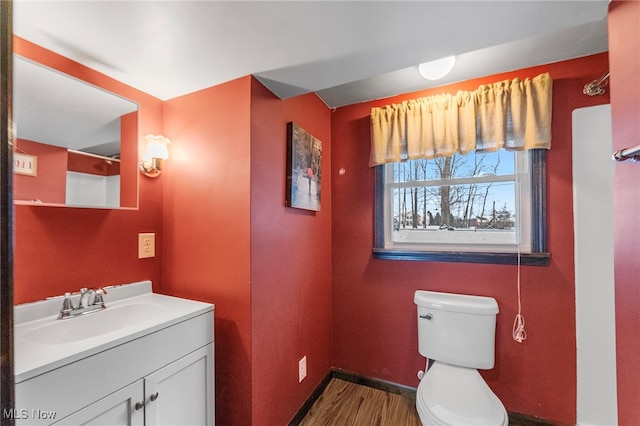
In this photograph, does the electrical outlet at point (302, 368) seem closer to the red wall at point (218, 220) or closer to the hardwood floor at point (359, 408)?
the hardwood floor at point (359, 408)

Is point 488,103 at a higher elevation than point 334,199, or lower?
higher

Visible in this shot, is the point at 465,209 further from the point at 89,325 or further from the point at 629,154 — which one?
the point at 89,325

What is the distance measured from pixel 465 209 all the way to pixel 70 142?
2291 mm

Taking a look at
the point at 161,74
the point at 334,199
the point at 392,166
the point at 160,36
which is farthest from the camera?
the point at 334,199

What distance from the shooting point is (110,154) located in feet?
4.24

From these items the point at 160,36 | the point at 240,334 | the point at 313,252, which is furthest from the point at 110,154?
the point at 313,252

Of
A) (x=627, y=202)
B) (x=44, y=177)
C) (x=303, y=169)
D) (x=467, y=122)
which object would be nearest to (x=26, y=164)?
(x=44, y=177)

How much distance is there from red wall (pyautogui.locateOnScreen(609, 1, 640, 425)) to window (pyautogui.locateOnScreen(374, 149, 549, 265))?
2.64ft

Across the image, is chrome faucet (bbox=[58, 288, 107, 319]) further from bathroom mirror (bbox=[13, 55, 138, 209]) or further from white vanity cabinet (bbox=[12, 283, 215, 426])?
bathroom mirror (bbox=[13, 55, 138, 209])

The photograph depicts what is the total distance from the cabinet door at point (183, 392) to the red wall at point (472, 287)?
1.09 m

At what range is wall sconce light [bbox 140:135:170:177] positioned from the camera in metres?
1.40

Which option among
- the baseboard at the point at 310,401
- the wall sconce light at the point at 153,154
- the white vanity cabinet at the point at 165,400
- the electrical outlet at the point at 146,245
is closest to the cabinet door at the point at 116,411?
the white vanity cabinet at the point at 165,400

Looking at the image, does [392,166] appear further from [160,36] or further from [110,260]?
[110,260]

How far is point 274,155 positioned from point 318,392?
67.1 inches
